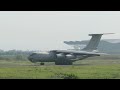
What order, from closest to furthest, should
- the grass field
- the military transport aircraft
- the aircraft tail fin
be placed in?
the grass field, the military transport aircraft, the aircraft tail fin

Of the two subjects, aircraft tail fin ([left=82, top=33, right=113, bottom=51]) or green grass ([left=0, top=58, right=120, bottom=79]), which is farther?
aircraft tail fin ([left=82, top=33, right=113, bottom=51])

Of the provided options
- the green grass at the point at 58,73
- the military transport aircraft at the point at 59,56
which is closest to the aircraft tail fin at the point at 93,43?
the military transport aircraft at the point at 59,56

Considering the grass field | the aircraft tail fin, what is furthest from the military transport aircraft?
the grass field

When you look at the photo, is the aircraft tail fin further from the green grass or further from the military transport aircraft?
the green grass

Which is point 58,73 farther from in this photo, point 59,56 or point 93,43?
point 93,43

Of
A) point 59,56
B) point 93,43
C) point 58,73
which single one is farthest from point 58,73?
point 93,43

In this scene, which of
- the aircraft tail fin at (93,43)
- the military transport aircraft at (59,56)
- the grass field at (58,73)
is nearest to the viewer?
the grass field at (58,73)

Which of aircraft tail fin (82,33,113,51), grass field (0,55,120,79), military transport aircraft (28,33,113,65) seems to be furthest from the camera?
aircraft tail fin (82,33,113,51)

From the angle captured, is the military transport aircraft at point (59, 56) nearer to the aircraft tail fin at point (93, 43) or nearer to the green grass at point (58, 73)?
the aircraft tail fin at point (93, 43)

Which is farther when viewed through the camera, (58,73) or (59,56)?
(59,56)

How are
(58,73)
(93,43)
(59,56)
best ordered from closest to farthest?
(58,73) < (59,56) < (93,43)
